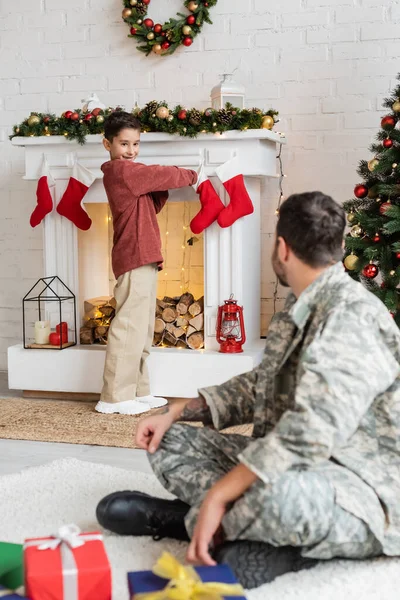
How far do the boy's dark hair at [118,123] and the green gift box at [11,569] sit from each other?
2.24 metres

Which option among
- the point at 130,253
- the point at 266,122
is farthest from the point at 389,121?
the point at 130,253

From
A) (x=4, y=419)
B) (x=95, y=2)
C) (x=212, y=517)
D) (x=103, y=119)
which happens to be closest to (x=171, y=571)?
(x=212, y=517)

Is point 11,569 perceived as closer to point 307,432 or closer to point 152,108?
point 307,432

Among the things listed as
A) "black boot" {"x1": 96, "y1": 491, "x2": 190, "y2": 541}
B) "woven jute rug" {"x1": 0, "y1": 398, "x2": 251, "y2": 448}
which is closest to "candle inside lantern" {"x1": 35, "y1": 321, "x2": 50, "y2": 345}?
"woven jute rug" {"x1": 0, "y1": 398, "x2": 251, "y2": 448}

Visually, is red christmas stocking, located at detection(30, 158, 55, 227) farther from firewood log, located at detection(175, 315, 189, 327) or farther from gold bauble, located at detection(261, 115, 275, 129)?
gold bauble, located at detection(261, 115, 275, 129)

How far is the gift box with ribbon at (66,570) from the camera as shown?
65.6 inches

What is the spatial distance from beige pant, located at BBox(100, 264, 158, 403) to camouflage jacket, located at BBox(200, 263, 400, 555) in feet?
5.51

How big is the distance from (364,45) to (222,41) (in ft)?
2.52

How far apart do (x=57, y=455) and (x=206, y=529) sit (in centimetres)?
155

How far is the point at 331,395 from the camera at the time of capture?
66.8 inches

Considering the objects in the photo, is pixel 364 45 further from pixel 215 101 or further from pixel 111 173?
pixel 111 173

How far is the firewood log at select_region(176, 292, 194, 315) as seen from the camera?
4160 mm

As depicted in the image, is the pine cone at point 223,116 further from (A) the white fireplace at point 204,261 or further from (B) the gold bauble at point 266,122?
(B) the gold bauble at point 266,122

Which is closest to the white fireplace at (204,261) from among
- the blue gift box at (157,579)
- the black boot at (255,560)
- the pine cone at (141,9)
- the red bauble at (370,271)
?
the red bauble at (370,271)
